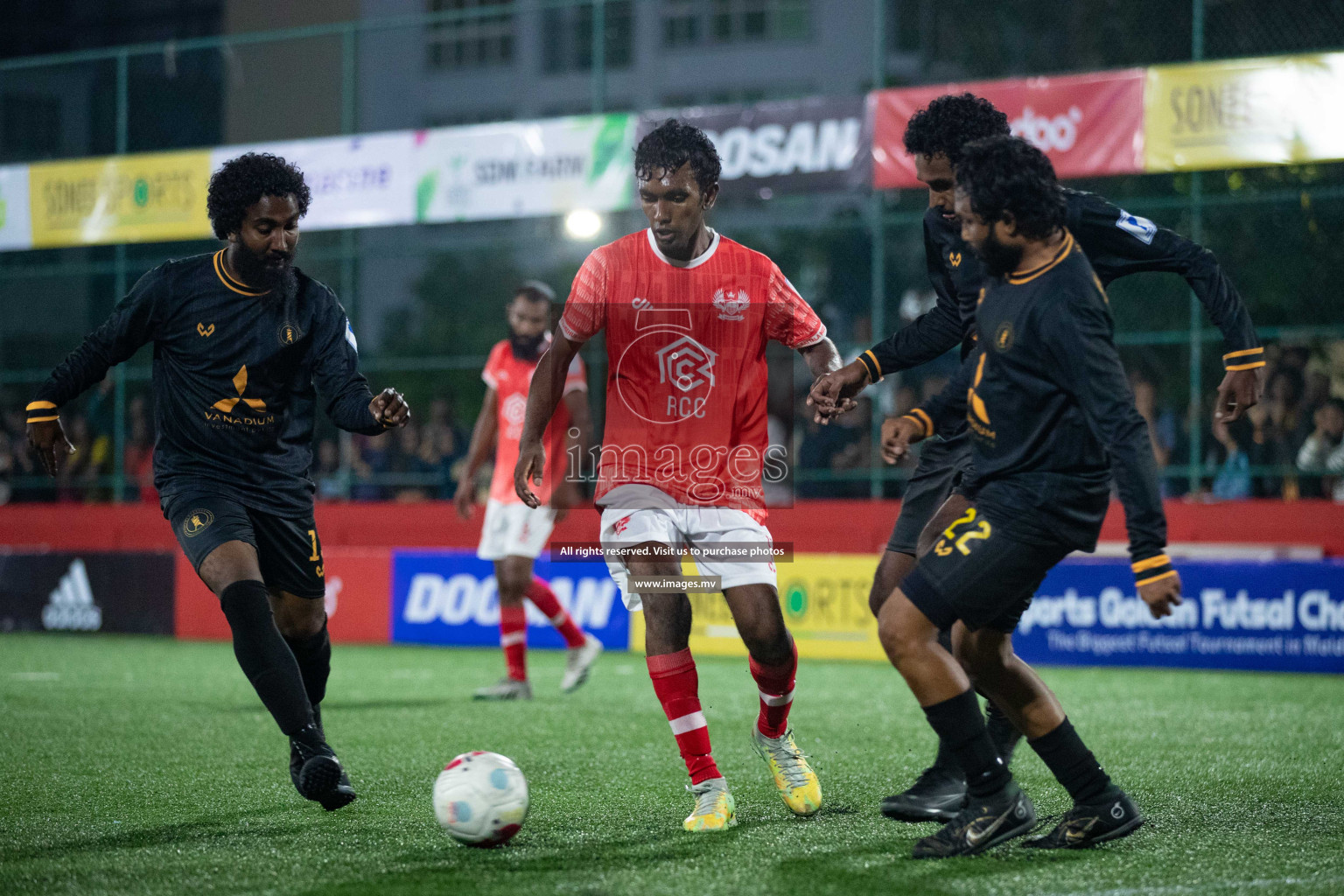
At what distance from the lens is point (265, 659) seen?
15.9 feet

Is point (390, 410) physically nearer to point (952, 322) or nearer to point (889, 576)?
point (889, 576)

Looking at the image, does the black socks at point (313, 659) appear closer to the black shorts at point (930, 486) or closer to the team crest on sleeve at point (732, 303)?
the team crest on sleeve at point (732, 303)

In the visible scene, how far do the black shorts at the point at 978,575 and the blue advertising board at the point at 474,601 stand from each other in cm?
806

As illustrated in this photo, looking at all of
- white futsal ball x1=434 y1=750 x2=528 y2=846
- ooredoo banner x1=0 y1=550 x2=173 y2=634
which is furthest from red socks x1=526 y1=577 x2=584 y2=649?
ooredoo banner x1=0 y1=550 x2=173 y2=634

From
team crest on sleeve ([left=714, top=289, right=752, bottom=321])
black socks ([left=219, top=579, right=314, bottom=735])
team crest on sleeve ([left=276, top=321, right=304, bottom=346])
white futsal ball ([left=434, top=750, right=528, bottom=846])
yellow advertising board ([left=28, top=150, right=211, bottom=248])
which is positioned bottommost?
white futsal ball ([left=434, top=750, right=528, bottom=846])

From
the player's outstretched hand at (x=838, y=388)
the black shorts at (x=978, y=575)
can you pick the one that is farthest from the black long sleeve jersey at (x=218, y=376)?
the black shorts at (x=978, y=575)

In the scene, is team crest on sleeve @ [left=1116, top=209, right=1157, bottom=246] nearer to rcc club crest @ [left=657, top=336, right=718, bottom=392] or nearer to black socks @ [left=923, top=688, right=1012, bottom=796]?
rcc club crest @ [left=657, top=336, right=718, bottom=392]

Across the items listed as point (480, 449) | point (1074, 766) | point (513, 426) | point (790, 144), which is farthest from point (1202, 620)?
point (1074, 766)

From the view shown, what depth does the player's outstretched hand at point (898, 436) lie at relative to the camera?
4.48 m

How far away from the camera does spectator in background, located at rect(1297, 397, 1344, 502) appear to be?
12.0m

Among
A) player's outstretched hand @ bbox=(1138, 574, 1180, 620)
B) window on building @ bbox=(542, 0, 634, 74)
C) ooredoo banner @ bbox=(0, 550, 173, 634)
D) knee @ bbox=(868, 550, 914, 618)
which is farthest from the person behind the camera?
window on building @ bbox=(542, 0, 634, 74)

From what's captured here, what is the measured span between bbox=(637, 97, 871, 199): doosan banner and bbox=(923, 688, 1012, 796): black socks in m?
9.83

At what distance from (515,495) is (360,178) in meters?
7.76

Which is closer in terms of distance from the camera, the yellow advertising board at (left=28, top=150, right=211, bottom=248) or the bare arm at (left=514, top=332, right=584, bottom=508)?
the bare arm at (left=514, top=332, right=584, bottom=508)
